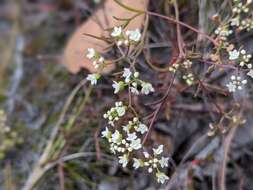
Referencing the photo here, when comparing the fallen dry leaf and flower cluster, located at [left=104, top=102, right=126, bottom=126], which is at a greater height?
the fallen dry leaf

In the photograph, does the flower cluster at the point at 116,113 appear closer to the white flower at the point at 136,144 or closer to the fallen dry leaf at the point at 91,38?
the white flower at the point at 136,144

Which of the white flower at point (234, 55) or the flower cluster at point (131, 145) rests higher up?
the white flower at point (234, 55)

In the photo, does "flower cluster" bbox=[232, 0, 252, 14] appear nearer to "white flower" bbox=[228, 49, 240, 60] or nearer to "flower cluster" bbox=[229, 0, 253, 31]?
"flower cluster" bbox=[229, 0, 253, 31]

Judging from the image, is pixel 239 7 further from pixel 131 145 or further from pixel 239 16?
pixel 131 145

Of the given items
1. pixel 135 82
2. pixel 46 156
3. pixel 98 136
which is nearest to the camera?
pixel 135 82

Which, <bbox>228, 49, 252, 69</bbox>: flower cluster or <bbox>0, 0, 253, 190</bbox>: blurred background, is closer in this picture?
<bbox>228, 49, 252, 69</bbox>: flower cluster

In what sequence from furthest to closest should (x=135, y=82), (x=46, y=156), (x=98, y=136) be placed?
(x=46, y=156) < (x=98, y=136) < (x=135, y=82)

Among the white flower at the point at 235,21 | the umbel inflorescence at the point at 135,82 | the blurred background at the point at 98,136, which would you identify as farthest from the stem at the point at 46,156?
the white flower at the point at 235,21

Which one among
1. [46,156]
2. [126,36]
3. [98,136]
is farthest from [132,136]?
[46,156]

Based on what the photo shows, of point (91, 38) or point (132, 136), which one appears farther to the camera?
point (91, 38)

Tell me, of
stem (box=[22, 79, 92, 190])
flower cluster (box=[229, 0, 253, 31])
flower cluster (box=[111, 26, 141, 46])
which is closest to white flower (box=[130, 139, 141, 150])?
flower cluster (box=[111, 26, 141, 46])

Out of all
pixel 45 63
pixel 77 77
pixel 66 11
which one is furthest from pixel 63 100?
pixel 66 11
